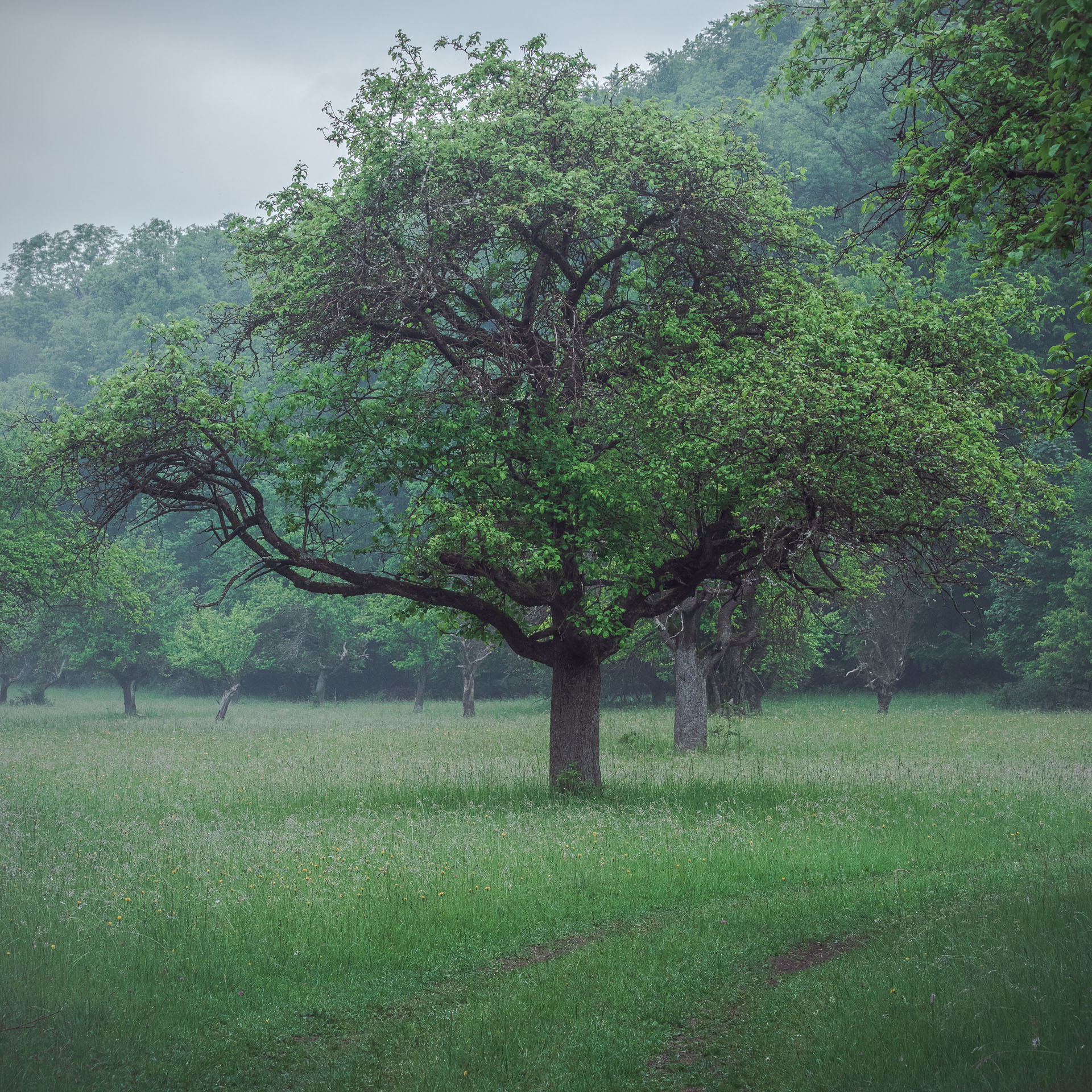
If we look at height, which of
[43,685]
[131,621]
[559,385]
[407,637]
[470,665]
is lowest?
[43,685]

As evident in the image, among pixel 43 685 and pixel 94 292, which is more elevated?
pixel 94 292

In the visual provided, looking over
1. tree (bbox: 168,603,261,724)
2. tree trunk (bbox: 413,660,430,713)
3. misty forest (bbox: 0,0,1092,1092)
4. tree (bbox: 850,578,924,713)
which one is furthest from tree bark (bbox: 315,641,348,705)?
tree (bbox: 850,578,924,713)

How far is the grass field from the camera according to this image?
6.39 m

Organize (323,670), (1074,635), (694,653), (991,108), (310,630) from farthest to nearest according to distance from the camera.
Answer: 1. (323,670)
2. (310,630)
3. (1074,635)
4. (694,653)
5. (991,108)

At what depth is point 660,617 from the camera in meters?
26.1

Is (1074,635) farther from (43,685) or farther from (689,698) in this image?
(43,685)

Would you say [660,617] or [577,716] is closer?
[577,716]

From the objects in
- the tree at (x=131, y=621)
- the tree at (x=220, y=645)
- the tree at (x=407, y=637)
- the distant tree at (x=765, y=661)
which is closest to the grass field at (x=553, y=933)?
the distant tree at (x=765, y=661)

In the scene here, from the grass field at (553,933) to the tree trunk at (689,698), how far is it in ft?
21.0

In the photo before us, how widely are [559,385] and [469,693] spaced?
3408 cm

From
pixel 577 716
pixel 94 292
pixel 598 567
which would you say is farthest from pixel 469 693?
pixel 94 292

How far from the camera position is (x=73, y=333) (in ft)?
293

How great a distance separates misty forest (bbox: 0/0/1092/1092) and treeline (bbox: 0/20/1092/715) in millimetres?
1569

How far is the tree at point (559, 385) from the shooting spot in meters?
13.8
